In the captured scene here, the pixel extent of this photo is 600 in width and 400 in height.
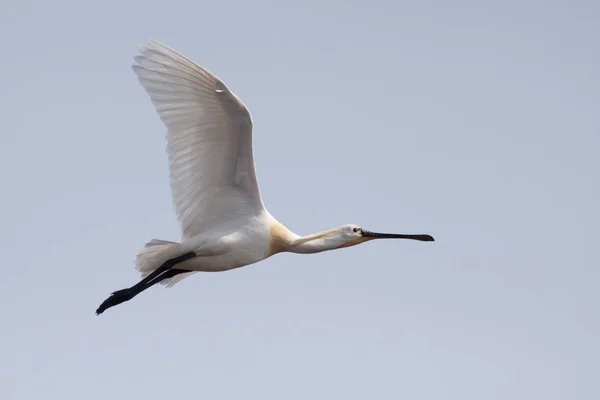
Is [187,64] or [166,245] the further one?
[166,245]

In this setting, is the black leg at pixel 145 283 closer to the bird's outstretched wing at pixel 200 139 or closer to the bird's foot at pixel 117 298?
the bird's foot at pixel 117 298

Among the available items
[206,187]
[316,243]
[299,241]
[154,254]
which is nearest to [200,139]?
[206,187]

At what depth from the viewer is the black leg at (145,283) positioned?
22531 mm

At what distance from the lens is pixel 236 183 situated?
73.5 ft

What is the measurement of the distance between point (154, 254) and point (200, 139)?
225 cm

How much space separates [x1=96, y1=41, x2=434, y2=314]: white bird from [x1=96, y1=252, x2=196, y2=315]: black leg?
0.7 inches

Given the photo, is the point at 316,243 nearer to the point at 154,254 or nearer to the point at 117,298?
the point at 154,254

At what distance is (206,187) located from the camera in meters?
22.4

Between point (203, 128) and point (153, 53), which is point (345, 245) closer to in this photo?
point (203, 128)

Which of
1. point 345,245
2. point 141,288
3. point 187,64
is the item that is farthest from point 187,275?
→ point 187,64

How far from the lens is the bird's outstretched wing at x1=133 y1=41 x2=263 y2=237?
68.9 ft

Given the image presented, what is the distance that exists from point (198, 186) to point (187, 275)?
2077 mm

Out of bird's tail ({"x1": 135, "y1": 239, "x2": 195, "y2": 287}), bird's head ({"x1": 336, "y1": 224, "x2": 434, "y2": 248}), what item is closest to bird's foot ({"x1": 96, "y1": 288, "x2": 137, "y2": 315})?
bird's tail ({"x1": 135, "y1": 239, "x2": 195, "y2": 287})

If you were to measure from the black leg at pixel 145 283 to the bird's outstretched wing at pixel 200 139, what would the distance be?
583mm
